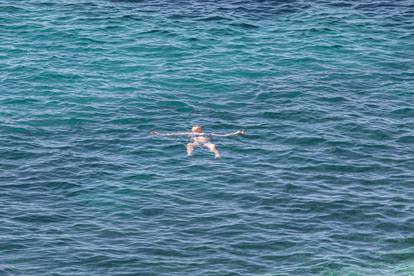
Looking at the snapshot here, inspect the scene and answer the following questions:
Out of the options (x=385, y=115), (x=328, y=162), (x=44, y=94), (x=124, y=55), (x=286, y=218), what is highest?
(x=124, y=55)

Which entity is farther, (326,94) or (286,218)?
(326,94)

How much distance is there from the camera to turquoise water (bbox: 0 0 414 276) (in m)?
49.3

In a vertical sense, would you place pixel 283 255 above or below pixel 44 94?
below

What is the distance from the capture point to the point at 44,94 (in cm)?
6694

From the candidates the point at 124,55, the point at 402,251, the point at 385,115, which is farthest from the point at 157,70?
the point at 402,251

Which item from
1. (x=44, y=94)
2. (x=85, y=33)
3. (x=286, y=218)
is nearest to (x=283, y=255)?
(x=286, y=218)

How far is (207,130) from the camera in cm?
6131

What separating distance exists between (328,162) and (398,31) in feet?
80.6

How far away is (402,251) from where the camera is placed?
49.2m

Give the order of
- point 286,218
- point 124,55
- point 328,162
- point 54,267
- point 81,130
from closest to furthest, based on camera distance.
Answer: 1. point 54,267
2. point 286,218
3. point 328,162
4. point 81,130
5. point 124,55

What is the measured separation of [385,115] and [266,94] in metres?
8.63

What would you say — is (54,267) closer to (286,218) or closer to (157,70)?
(286,218)

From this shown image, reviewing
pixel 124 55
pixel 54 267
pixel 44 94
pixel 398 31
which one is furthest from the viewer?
pixel 398 31

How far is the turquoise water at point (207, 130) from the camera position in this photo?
4934cm
